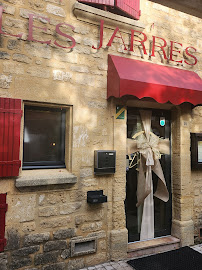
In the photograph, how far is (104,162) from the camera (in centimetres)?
372

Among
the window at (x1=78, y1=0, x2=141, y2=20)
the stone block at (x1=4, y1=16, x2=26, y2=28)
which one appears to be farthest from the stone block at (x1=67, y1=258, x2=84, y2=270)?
the window at (x1=78, y1=0, x2=141, y2=20)

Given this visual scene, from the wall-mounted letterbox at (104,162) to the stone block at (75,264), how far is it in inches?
55.4

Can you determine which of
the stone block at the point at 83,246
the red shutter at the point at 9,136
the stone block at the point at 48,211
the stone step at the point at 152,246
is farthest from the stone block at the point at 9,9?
the stone step at the point at 152,246

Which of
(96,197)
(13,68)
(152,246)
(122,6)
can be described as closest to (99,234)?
(96,197)

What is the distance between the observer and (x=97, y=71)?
151 inches

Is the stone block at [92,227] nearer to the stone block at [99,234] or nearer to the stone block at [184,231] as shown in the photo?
the stone block at [99,234]

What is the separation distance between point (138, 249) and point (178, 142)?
217 cm

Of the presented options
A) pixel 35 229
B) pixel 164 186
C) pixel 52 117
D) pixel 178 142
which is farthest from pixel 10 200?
pixel 178 142

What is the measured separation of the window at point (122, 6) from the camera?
12.8 feet

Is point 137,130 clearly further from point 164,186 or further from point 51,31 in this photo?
point 51,31

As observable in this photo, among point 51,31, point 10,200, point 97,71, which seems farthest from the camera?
point 97,71

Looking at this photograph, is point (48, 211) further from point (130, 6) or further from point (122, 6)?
point (130, 6)

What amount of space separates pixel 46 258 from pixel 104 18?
398 cm

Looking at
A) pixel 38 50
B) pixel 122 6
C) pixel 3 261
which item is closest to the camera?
pixel 3 261
